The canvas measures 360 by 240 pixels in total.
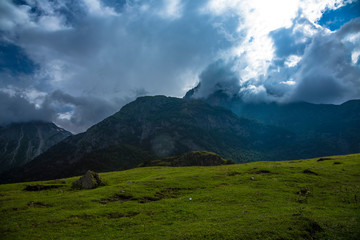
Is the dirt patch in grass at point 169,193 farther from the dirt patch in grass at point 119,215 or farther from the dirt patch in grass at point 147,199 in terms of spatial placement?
the dirt patch in grass at point 119,215

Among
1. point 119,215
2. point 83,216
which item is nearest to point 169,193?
point 119,215

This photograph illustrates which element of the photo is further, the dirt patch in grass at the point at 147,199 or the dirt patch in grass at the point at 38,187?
the dirt patch in grass at the point at 38,187

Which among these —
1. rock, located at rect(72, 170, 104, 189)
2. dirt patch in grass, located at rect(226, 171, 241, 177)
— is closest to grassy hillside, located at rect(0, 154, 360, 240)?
rock, located at rect(72, 170, 104, 189)

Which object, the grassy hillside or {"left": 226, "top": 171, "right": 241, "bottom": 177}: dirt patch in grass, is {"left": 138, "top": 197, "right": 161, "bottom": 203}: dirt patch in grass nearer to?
the grassy hillside

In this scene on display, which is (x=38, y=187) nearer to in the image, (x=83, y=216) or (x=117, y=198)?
(x=117, y=198)

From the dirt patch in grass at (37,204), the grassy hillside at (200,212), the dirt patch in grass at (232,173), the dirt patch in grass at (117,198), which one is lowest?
the grassy hillside at (200,212)

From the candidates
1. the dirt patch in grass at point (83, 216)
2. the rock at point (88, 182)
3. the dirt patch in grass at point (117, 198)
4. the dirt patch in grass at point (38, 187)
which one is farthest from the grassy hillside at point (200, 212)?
the rock at point (88, 182)

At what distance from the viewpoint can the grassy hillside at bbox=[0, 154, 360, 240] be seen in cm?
2072

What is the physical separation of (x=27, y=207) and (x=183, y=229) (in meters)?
25.2

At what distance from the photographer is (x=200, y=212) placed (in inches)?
1065

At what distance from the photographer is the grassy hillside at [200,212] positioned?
20719 millimetres

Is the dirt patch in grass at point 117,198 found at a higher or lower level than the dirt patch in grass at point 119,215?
higher

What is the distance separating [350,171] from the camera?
4972 cm

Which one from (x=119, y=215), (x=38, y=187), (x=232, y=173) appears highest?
(x=38, y=187)
